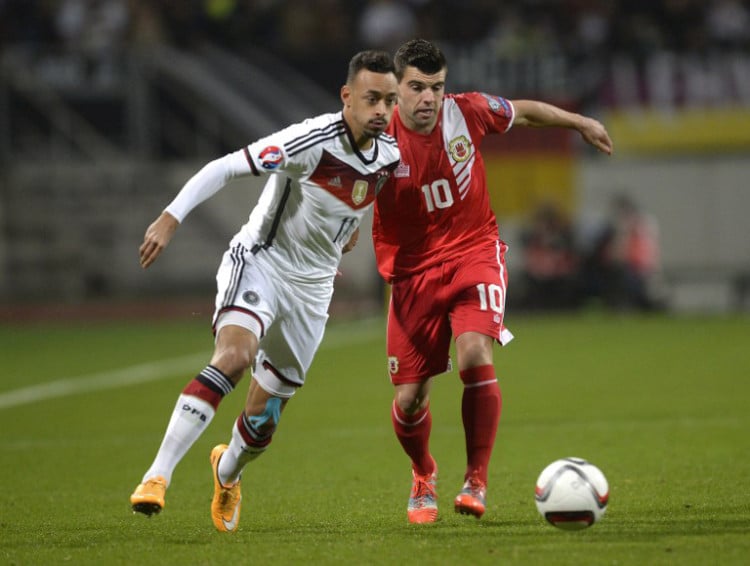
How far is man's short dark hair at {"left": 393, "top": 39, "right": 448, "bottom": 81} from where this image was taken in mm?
6609

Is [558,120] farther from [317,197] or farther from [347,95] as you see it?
[317,197]

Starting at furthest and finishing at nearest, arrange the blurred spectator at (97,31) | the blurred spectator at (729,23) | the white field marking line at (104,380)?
the blurred spectator at (97,31) < the blurred spectator at (729,23) < the white field marking line at (104,380)

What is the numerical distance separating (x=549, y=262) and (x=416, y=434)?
14.8 metres

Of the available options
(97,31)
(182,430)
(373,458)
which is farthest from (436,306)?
(97,31)

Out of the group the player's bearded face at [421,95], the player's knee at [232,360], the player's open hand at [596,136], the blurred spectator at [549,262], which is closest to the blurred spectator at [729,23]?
the blurred spectator at [549,262]

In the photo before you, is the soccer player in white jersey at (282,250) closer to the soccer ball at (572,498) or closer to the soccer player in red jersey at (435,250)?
the soccer player in red jersey at (435,250)

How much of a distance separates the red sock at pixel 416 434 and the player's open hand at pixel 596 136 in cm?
170

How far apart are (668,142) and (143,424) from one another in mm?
14399

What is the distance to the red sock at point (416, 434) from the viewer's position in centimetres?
689

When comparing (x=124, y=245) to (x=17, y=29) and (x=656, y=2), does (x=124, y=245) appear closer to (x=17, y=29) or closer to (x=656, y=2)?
(x=17, y=29)

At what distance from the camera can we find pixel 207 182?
5.96 meters

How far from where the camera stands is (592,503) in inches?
227

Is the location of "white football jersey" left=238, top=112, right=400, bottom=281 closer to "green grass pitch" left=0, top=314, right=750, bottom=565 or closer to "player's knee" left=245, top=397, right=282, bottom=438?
"player's knee" left=245, top=397, right=282, bottom=438

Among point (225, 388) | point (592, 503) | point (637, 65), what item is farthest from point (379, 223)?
point (637, 65)
